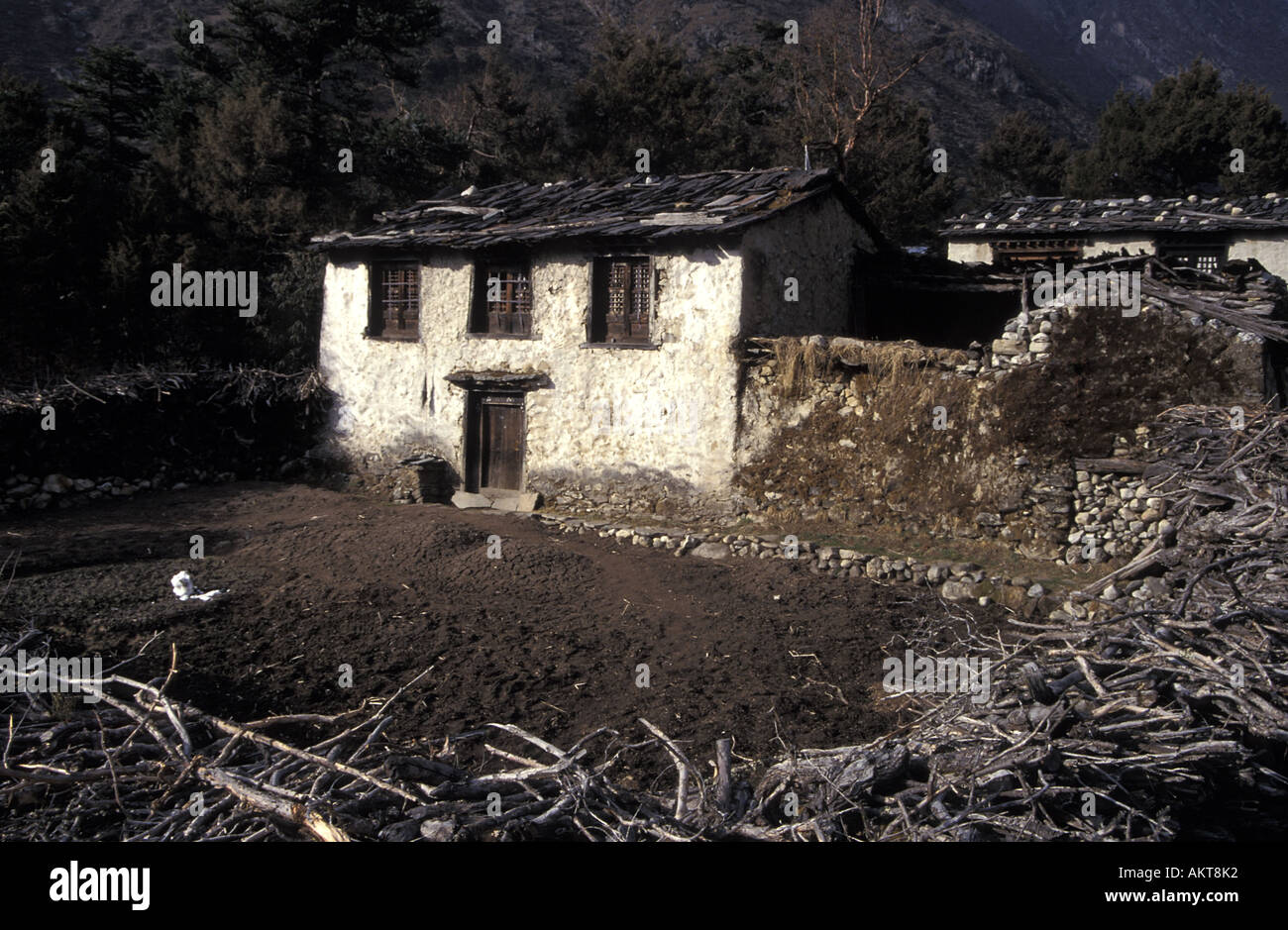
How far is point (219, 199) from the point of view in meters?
19.0

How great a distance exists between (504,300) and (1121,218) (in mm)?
12964

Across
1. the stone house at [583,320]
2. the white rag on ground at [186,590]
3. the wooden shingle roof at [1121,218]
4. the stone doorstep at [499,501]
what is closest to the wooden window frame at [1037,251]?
the wooden shingle roof at [1121,218]

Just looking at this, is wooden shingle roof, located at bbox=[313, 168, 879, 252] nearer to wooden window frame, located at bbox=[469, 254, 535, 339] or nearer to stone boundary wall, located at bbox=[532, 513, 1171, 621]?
wooden window frame, located at bbox=[469, 254, 535, 339]

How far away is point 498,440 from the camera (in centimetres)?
1413

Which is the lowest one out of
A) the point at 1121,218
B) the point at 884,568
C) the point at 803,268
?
the point at 884,568

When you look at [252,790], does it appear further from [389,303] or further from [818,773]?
[389,303]

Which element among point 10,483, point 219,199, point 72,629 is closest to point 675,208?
point 72,629

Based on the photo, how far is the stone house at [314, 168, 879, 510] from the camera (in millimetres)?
12109

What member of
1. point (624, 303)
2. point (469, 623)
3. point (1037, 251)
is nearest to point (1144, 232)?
point (1037, 251)

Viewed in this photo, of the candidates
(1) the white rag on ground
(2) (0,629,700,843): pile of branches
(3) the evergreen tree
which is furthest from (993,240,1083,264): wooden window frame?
(2) (0,629,700,843): pile of branches

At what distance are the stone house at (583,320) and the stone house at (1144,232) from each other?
5.19 metres

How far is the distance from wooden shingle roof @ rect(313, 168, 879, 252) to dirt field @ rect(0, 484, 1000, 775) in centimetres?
419

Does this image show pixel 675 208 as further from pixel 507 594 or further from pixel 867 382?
pixel 507 594

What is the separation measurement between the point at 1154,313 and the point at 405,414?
10509mm
